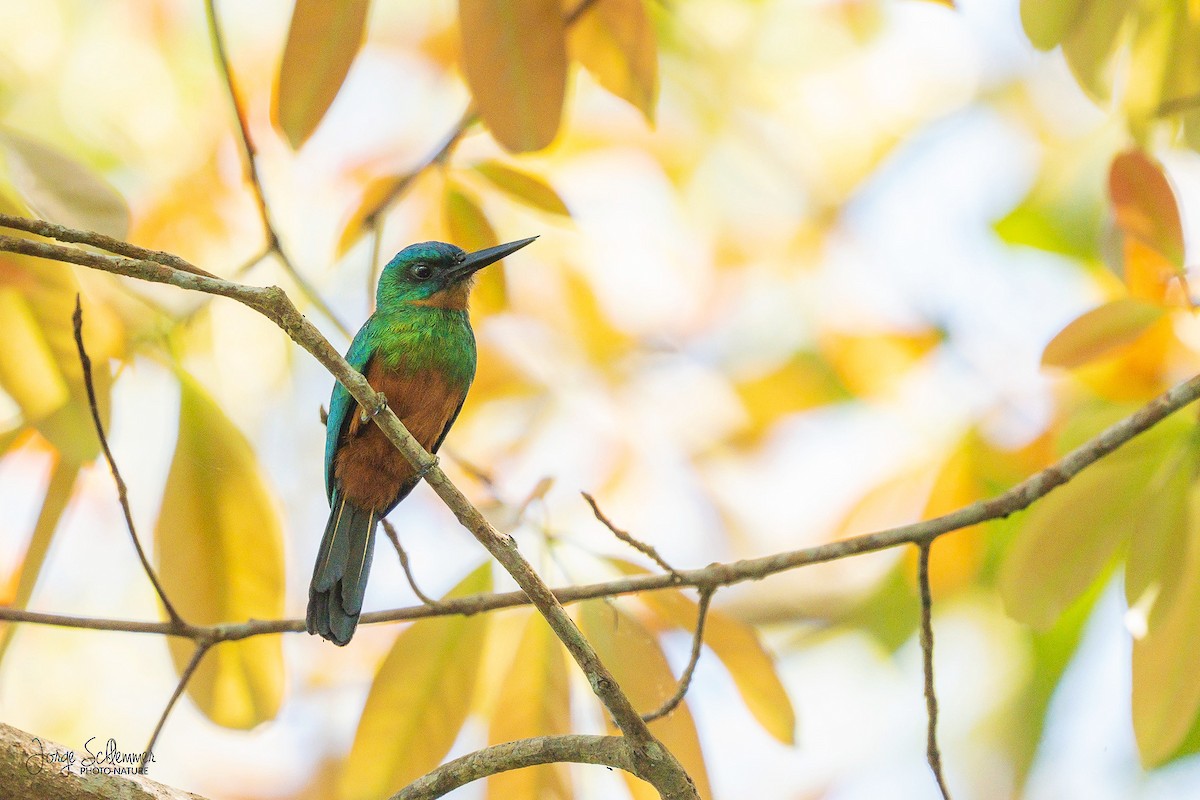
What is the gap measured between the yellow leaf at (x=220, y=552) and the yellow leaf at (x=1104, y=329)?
5.66ft

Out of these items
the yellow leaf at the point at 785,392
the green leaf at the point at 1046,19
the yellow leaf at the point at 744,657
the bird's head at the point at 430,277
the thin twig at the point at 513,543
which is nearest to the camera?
the thin twig at the point at 513,543

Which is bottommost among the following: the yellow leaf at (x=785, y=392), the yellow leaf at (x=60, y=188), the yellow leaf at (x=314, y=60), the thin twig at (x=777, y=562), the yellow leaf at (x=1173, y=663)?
the yellow leaf at (x=1173, y=663)

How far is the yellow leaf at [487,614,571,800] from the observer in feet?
7.28

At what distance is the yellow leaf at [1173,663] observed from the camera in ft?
6.94

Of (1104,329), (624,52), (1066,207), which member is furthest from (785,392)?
(624,52)

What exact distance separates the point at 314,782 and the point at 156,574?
11.4 ft

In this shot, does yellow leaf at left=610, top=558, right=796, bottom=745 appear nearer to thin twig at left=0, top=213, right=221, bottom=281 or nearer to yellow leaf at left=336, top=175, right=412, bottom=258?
yellow leaf at left=336, top=175, right=412, bottom=258

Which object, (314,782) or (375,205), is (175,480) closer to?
(375,205)

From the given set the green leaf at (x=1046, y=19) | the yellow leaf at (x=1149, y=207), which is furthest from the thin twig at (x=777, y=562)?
the green leaf at (x=1046, y=19)

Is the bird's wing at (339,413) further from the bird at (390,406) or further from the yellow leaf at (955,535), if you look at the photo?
the yellow leaf at (955,535)

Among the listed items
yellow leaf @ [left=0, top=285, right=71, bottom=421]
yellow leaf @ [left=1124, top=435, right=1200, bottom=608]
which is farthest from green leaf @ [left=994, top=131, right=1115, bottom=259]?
yellow leaf @ [left=0, top=285, right=71, bottom=421]

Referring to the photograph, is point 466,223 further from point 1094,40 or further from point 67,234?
point 1094,40

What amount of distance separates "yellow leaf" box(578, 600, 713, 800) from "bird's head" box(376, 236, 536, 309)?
3.93ft

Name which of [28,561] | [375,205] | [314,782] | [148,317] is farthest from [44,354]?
[314,782]
